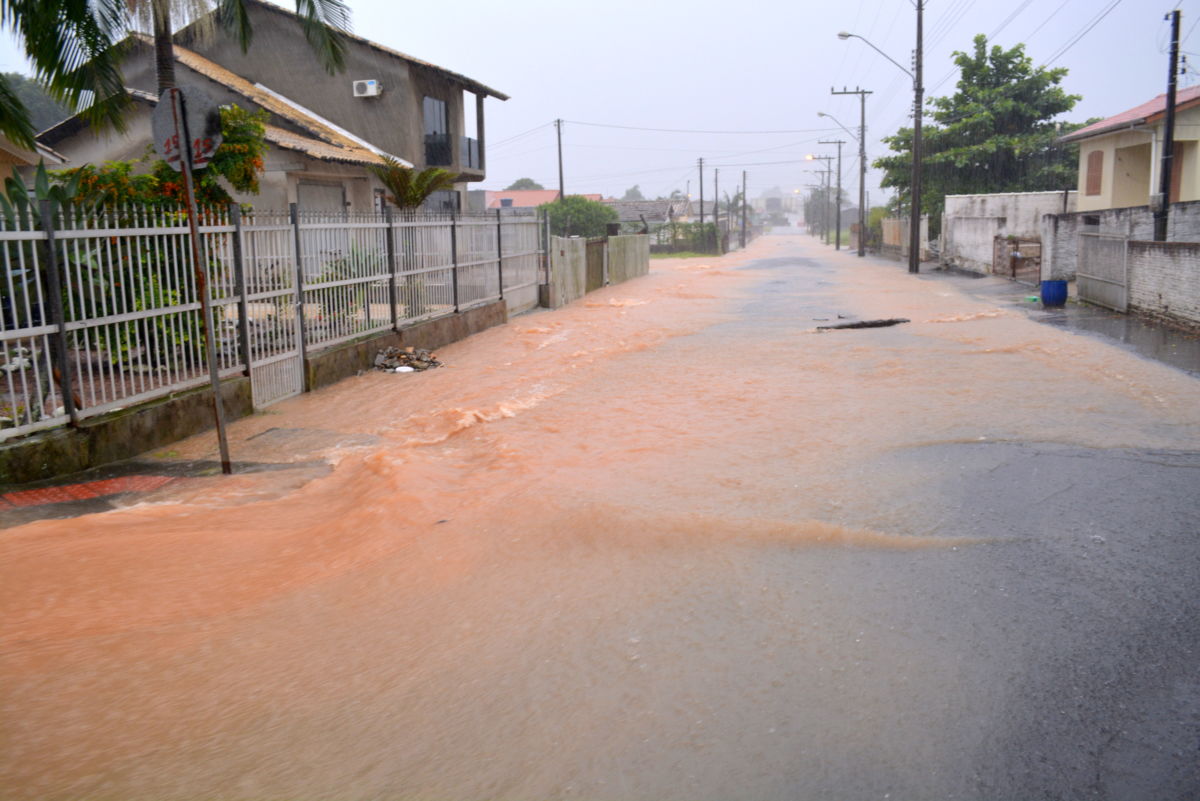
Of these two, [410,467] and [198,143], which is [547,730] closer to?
[410,467]

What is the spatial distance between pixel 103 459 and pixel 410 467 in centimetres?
253

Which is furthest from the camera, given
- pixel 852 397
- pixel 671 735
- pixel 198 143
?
pixel 852 397

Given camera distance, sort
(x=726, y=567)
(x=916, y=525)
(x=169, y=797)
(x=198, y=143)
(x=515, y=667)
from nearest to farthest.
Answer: (x=169, y=797) < (x=515, y=667) < (x=726, y=567) < (x=916, y=525) < (x=198, y=143)

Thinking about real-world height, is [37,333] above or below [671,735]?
above

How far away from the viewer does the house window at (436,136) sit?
3228 cm

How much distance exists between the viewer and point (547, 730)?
3.79 meters

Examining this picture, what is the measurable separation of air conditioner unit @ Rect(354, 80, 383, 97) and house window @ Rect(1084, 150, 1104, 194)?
23323 millimetres

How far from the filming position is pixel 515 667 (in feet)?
14.3

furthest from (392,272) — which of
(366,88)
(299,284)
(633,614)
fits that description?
(366,88)

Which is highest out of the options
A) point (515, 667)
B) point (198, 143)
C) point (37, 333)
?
point (198, 143)

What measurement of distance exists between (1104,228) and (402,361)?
1718 cm

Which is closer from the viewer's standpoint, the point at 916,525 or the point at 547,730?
the point at 547,730

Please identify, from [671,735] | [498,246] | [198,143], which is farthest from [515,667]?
[498,246]

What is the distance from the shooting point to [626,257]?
36.1m
